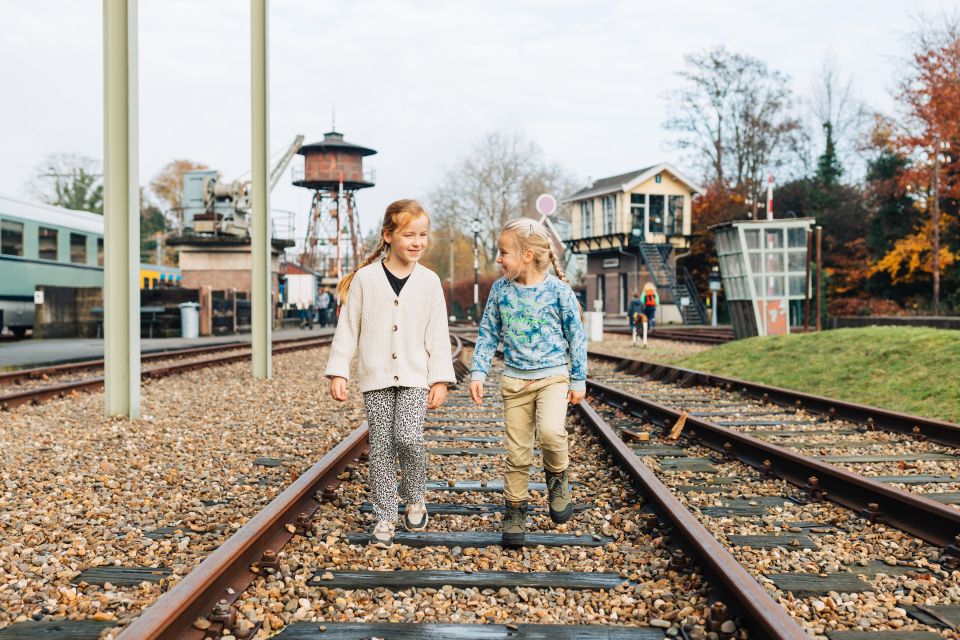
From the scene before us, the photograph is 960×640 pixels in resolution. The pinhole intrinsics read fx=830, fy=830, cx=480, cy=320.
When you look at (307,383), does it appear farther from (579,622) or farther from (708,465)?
(579,622)

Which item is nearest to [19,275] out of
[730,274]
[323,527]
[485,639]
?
[730,274]

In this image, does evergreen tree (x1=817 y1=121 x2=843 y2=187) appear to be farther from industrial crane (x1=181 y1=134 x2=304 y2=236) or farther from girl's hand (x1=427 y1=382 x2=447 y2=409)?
girl's hand (x1=427 y1=382 x2=447 y2=409)

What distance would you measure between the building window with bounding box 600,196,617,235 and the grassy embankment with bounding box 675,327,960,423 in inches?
1359

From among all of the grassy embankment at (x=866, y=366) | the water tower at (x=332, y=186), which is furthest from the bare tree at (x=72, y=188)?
the grassy embankment at (x=866, y=366)

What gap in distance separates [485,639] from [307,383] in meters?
9.27

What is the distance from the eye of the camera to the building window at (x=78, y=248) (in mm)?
23812

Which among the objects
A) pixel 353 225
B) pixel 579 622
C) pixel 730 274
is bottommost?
pixel 579 622

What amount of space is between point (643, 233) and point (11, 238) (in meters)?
34.0

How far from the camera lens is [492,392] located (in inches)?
417

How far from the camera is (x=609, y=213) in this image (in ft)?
160

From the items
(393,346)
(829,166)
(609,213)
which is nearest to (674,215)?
(609,213)

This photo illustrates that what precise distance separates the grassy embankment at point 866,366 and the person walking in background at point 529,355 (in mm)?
5462

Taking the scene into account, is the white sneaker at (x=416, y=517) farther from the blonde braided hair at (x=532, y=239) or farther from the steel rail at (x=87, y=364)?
the steel rail at (x=87, y=364)

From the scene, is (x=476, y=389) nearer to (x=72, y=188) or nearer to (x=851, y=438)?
(x=851, y=438)
